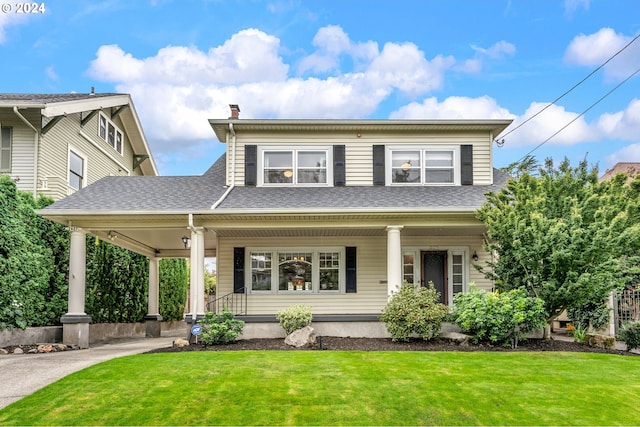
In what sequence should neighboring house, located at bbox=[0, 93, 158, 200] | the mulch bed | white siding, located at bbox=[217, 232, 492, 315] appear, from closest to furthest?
the mulch bed → white siding, located at bbox=[217, 232, 492, 315] → neighboring house, located at bbox=[0, 93, 158, 200]

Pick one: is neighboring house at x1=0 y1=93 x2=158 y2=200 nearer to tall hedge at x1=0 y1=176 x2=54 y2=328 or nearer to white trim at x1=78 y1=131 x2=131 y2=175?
white trim at x1=78 y1=131 x2=131 y2=175

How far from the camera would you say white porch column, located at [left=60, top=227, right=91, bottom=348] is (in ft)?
42.2

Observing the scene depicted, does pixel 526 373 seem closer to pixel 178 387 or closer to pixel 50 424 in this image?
pixel 178 387

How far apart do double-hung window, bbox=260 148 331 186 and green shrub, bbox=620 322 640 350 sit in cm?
791

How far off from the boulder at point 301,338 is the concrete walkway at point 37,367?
348 cm

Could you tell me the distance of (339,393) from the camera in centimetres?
729

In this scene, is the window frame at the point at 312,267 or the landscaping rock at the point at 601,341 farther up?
the window frame at the point at 312,267

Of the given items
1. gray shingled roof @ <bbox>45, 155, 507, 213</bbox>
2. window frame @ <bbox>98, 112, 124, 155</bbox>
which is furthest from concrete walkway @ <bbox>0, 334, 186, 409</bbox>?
window frame @ <bbox>98, 112, 124, 155</bbox>

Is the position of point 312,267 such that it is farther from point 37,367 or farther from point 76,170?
point 76,170

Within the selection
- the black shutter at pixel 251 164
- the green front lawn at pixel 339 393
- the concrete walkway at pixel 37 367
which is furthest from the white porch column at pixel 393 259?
the concrete walkway at pixel 37 367

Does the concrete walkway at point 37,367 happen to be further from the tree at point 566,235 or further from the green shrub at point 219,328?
the tree at point 566,235

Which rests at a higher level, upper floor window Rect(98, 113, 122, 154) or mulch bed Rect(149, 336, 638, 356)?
upper floor window Rect(98, 113, 122, 154)

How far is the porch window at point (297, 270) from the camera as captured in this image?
15109 millimetres

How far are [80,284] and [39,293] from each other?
1135 mm
